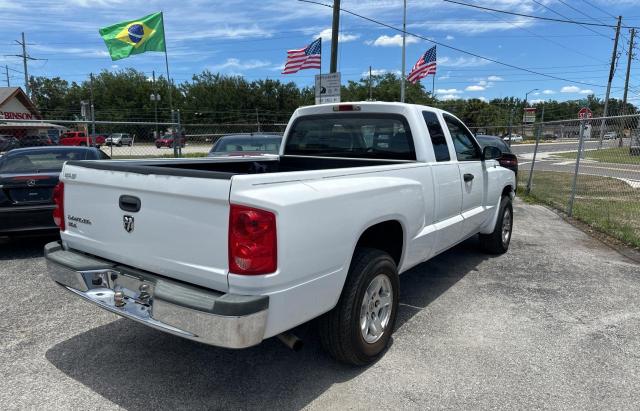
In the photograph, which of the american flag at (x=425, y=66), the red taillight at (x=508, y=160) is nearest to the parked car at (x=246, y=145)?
the red taillight at (x=508, y=160)

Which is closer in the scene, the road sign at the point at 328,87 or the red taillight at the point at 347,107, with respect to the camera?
A: the red taillight at the point at 347,107

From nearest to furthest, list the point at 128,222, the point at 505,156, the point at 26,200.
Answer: the point at 128,222, the point at 26,200, the point at 505,156

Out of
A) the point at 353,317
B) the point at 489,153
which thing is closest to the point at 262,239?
the point at 353,317

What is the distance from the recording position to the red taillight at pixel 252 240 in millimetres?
2402

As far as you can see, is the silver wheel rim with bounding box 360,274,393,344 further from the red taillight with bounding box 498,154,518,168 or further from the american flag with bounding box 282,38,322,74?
the american flag with bounding box 282,38,322,74

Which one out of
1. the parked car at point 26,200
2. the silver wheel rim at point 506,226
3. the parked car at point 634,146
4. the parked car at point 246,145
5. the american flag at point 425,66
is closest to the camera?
the parked car at point 26,200

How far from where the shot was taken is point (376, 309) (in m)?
3.49

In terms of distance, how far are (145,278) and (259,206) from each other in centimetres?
97

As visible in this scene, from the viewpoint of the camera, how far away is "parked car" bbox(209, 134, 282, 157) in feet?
33.7

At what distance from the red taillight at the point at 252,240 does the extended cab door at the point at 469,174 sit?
2.83 m

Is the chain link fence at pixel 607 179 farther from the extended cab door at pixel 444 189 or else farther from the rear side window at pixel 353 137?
the rear side window at pixel 353 137

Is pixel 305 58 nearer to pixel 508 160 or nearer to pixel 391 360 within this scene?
pixel 508 160

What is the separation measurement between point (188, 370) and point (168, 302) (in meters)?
0.99

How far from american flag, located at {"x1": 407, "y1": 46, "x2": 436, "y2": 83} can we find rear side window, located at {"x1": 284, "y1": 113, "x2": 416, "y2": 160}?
20.2 meters
